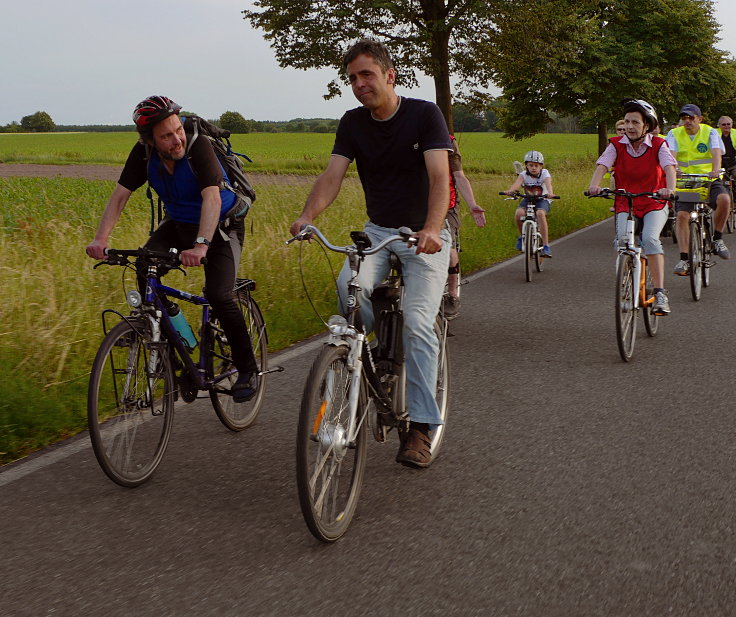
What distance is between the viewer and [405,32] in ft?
85.9

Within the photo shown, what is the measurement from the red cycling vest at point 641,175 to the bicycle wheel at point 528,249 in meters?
3.66

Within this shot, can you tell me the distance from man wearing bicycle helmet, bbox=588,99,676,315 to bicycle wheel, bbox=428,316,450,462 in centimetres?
305

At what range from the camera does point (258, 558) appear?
3.68 metres

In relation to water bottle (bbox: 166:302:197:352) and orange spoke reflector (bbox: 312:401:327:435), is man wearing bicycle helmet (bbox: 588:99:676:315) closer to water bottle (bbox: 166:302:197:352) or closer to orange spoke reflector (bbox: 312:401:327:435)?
water bottle (bbox: 166:302:197:352)

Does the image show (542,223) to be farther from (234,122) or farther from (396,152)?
(234,122)

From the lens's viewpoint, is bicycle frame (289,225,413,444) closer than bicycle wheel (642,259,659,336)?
Yes

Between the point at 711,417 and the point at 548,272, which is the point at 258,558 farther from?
the point at 548,272

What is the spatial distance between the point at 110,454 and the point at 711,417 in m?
3.44

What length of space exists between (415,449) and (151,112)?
2026mm

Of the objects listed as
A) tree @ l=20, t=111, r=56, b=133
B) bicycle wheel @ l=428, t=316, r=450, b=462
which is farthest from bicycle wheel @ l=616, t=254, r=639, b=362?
tree @ l=20, t=111, r=56, b=133

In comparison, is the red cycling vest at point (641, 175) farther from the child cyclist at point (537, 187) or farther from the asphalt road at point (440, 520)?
the child cyclist at point (537, 187)

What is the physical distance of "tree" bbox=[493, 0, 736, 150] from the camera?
41.5 meters

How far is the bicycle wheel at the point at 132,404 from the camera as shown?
438cm

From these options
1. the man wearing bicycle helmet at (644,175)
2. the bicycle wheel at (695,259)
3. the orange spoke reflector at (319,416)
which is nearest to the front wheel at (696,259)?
the bicycle wheel at (695,259)
